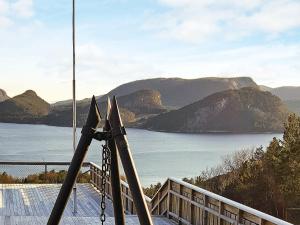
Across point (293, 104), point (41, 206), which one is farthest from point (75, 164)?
point (293, 104)

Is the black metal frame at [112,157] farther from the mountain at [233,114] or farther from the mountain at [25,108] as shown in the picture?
the mountain at [25,108]

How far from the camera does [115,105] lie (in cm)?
513

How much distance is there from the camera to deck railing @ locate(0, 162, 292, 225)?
6.78 meters

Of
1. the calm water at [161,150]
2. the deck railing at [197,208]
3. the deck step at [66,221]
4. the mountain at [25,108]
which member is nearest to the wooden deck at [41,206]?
the deck step at [66,221]

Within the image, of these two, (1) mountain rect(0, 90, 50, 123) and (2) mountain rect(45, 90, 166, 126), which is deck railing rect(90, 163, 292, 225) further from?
(1) mountain rect(0, 90, 50, 123)

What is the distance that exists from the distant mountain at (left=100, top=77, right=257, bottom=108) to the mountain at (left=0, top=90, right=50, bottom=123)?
2611 cm

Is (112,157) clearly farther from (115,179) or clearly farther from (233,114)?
(233,114)

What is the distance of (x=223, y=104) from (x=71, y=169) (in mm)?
96686

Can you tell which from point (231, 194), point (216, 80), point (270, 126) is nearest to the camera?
point (231, 194)

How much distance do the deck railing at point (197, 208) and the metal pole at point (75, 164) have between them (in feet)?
7.77

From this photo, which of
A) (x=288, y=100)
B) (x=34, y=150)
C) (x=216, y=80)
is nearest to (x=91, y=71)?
(x=34, y=150)

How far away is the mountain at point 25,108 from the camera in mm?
116281

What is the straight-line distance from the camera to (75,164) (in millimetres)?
5070

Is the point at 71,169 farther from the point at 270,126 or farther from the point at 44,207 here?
the point at 270,126
